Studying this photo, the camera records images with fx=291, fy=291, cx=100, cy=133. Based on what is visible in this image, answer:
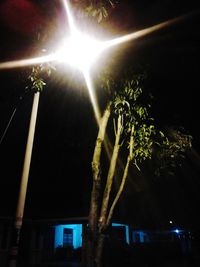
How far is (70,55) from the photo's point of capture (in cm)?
689

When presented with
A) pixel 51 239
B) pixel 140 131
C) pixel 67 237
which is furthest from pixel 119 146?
pixel 67 237

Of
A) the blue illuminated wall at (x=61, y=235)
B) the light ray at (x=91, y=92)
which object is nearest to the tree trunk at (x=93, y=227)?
the light ray at (x=91, y=92)

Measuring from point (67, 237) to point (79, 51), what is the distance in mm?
22682

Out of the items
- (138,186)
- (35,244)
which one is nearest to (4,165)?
(35,244)

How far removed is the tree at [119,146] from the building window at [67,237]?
19245mm

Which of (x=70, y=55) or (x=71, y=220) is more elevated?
(x=70, y=55)

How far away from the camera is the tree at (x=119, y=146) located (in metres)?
6.25

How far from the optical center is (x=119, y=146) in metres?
7.55

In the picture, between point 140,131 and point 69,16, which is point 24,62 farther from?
point 140,131

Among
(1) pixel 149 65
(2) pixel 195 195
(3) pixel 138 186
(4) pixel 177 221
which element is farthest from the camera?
(4) pixel 177 221

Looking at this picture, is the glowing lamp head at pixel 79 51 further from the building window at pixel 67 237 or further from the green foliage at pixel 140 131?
the building window at pixel 67 237

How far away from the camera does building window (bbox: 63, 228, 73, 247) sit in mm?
26116

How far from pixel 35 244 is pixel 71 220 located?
3.60 meters

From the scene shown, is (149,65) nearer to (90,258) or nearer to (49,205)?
(90,258)
